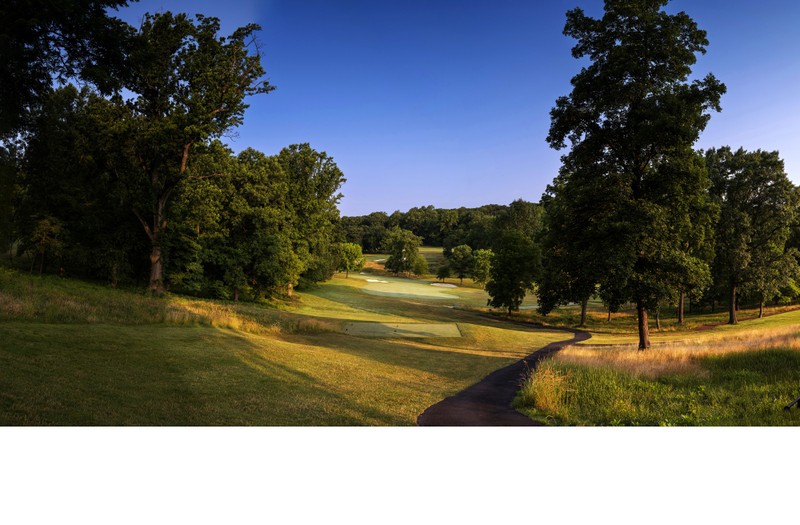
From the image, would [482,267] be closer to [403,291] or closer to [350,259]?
[403,291]

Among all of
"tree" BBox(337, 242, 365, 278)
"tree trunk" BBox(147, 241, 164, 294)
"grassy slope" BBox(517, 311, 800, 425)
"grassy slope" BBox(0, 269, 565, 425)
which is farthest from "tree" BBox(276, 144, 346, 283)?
"grassy slope" BBox(517, 311, 800, 425)

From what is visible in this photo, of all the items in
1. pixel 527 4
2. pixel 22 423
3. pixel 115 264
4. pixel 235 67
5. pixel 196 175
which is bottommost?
pixel 22 423

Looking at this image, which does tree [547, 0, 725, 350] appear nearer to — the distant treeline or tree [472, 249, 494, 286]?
tree [472, 249, 494, 286]

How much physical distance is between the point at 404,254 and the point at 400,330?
179 ft

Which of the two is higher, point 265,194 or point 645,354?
point 265,194

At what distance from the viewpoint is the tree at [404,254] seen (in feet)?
255

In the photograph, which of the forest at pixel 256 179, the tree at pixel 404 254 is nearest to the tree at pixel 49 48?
the forest at pixel 256 179

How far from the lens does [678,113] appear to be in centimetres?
1223

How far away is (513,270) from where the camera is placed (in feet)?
122

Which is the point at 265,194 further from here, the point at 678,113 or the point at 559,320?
the point at 678,113

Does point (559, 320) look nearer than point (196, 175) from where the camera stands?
No
